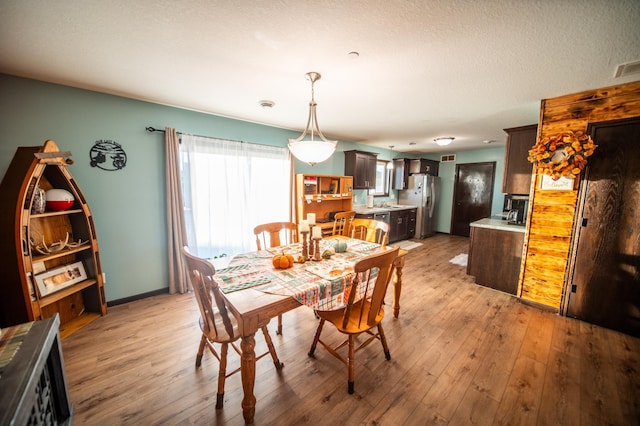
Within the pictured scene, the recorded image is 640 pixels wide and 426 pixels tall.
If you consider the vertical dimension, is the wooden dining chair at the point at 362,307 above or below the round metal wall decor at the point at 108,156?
below

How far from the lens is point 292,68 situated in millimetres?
1926

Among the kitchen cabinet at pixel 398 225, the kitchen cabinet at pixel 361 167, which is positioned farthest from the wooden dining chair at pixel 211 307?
the kitchen cabinet at pixel 398 225

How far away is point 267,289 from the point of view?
5.00ft

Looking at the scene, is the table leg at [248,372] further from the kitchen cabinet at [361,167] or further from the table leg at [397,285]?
the kitchen cabinet at [361,167]

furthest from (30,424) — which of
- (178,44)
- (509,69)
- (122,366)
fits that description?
(509,69)

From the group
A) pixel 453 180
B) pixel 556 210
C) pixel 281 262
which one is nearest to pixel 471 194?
pixel 453 180

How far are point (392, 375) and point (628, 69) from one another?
3093 mm

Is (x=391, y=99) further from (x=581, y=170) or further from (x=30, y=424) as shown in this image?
(x=30, y=424)

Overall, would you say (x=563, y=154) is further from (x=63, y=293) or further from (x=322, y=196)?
(x=63, y=293)

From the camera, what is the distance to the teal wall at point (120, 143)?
215 cm

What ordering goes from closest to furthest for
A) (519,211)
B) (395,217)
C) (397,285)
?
1. (397,285)
2. (519,211)
3. (395,217)

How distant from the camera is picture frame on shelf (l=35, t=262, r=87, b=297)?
6.66 ft

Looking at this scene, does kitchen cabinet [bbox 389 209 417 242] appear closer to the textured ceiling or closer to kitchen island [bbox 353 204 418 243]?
kitchen island [bbox 353 204 418 243]

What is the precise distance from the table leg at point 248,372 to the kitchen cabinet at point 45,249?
156 centimetres
